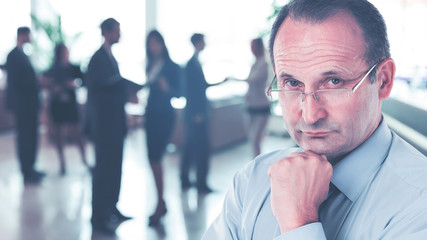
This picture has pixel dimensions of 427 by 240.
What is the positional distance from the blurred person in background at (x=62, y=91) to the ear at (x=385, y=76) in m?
4.51

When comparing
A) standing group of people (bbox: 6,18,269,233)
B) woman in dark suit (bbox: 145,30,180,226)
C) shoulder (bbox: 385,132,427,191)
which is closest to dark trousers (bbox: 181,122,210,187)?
standing group of people (bbox: 6,18,269,233)

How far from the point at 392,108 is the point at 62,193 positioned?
3.52 m

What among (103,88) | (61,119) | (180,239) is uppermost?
(103,88)

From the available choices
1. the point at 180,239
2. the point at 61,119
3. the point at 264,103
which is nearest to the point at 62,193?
the point at 61,119

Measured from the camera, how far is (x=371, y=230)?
2.54ft

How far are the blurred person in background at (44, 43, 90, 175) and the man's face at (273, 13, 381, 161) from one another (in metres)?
4.45

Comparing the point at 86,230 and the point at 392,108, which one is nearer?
the point at 392,108

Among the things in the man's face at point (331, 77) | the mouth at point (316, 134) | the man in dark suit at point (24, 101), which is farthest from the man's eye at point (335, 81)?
the man in dark suit at point (24, 101)

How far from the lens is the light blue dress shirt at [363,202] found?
0.75 m

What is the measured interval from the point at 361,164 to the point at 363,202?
0.09m

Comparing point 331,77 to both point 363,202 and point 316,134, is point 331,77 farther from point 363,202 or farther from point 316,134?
point 363,202

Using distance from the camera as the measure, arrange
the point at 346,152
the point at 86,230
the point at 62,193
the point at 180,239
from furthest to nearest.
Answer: the point at 62,193
the point at 86,230
the point at 180,239
the point at 346,152

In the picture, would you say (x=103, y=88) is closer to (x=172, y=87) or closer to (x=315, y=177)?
(x=172, y=87)

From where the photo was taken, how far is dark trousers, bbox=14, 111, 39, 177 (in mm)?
4914
